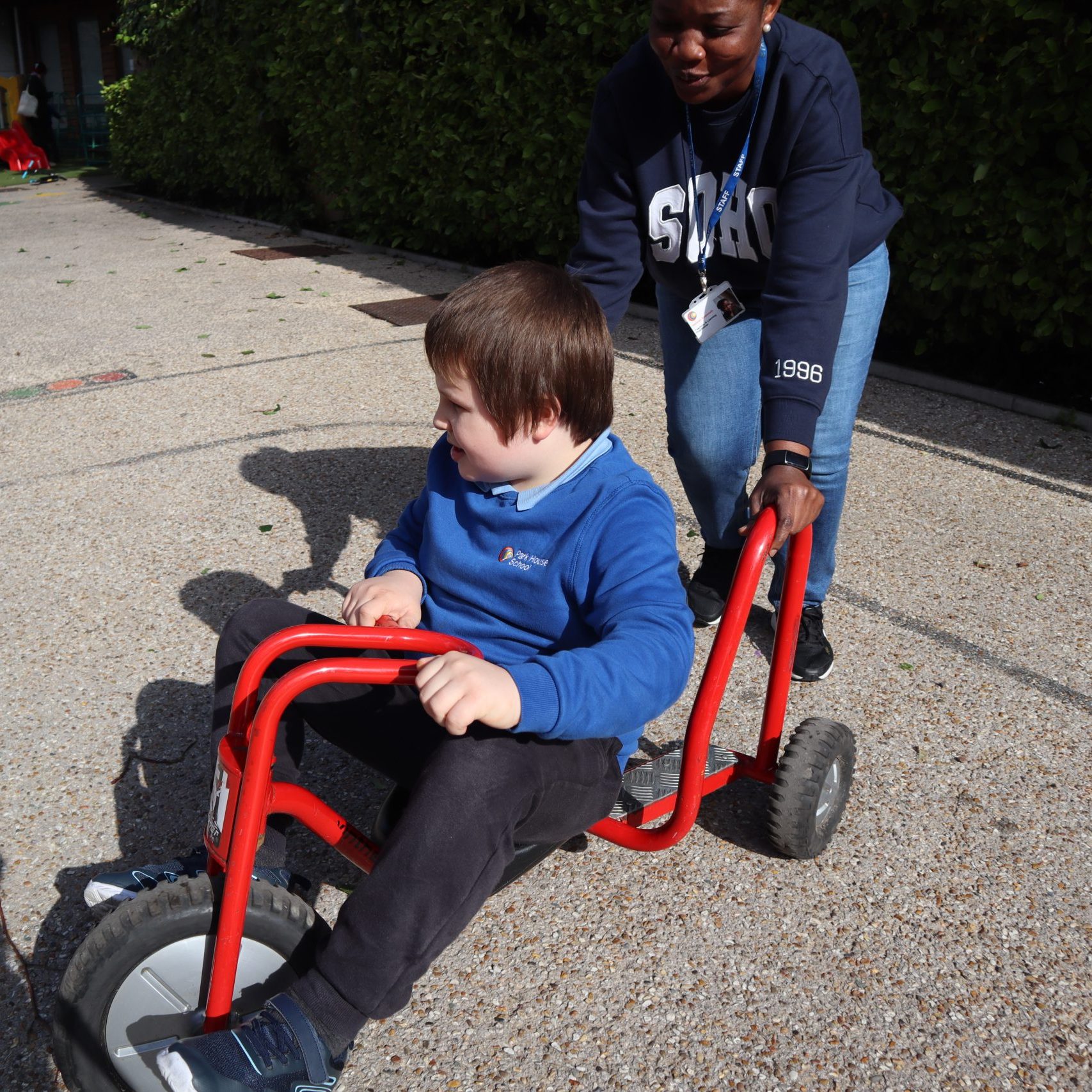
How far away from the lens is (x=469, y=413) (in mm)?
1928

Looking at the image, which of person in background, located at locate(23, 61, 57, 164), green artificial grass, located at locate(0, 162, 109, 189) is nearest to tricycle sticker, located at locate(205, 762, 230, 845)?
green artificial grass, located at locate(0, 162, 109, 189)

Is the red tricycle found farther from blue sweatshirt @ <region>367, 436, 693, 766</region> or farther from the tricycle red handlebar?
blue sweatshirt @ <region>367, 436, 693, 766</region>

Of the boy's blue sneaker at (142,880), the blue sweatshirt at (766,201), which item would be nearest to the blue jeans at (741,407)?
the blue sweatshirt at (766,201)

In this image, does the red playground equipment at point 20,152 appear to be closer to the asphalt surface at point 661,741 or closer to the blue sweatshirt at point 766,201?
the asphalt surface at point 661,741

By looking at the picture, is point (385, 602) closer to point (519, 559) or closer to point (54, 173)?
point (519, 559)

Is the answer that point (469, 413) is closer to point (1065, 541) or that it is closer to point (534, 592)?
point (534, 592)

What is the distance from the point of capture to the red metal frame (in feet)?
5.28

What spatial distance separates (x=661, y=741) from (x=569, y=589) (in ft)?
3.26

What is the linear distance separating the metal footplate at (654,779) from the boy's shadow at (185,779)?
59 cm

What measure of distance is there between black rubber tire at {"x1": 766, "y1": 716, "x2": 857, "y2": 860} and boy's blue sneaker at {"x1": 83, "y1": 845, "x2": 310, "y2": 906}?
0.99 m

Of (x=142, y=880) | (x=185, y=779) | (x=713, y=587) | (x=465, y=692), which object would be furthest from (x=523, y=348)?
(x=713, y=587)

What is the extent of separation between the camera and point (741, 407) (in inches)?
122

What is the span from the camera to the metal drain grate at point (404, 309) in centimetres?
710

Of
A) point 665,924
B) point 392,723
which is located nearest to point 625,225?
point 392,723
